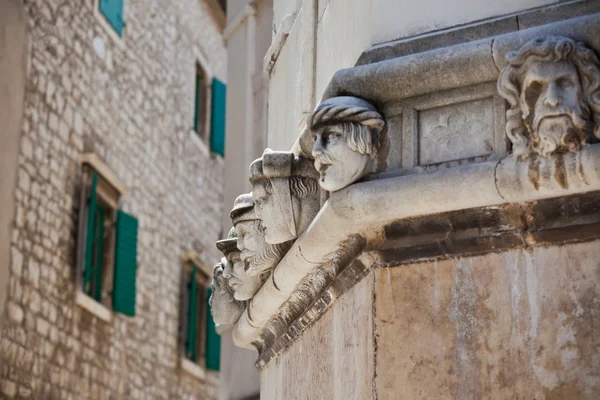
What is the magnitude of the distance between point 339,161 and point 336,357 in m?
0.60

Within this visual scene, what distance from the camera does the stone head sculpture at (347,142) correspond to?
2.81 m

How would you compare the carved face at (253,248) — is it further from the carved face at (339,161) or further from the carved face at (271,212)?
the carved face at (339,161)

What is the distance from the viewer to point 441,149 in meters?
2.76

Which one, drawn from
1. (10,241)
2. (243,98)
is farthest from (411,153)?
(10,241)

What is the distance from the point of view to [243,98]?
8.23m

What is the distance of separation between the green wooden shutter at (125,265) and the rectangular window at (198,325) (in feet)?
5.60

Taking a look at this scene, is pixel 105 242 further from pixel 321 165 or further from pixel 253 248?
pixel 321 165

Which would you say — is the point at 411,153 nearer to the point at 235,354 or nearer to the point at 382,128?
the point at 382,128

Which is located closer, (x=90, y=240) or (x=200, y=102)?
(x=90, y=240)

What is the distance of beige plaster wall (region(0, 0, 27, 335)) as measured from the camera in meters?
8.49

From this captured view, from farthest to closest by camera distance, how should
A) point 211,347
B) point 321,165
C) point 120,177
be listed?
point 211,347 → point 120,177 → point 321,165

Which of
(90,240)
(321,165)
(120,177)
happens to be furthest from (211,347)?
(321,165)

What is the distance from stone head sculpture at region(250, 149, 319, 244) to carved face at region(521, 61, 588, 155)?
2.59 ft

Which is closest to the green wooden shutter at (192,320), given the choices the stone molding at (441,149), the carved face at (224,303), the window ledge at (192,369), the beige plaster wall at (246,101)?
the window ledge at (192,369)
